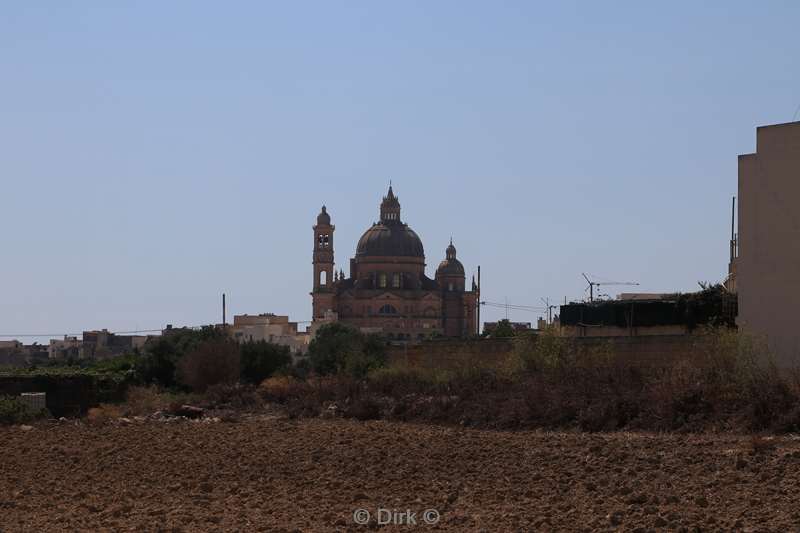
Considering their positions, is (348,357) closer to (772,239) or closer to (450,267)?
(772,239)

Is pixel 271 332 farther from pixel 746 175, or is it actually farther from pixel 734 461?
pixel 734 461

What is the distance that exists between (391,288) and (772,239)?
113 meters

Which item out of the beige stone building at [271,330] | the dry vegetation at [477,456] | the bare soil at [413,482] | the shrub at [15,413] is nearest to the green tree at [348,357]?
the dry vegetation at [477,456]

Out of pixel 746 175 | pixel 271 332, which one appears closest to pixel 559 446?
pixel 746 175

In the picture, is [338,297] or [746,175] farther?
[338,297]

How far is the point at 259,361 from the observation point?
46000mm

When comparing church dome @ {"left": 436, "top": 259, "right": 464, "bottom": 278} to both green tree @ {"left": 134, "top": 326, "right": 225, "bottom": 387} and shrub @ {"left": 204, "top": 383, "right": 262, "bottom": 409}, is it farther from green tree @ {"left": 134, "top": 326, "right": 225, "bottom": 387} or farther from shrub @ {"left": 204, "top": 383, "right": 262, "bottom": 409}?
shrub @ {"left": 204, "top": 383, "right": 262, "bottom": 409}

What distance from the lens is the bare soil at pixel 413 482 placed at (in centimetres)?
1427

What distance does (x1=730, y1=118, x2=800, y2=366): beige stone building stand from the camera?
24.1 metres

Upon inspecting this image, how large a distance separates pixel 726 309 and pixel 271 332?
73035 millimetres

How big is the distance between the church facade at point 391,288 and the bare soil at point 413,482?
110 metres

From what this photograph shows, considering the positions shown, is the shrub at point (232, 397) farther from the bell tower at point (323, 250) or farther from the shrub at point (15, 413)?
the bell tower at point (323, 250)

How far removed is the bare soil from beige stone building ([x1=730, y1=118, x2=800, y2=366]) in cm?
573

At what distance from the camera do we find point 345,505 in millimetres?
15828
